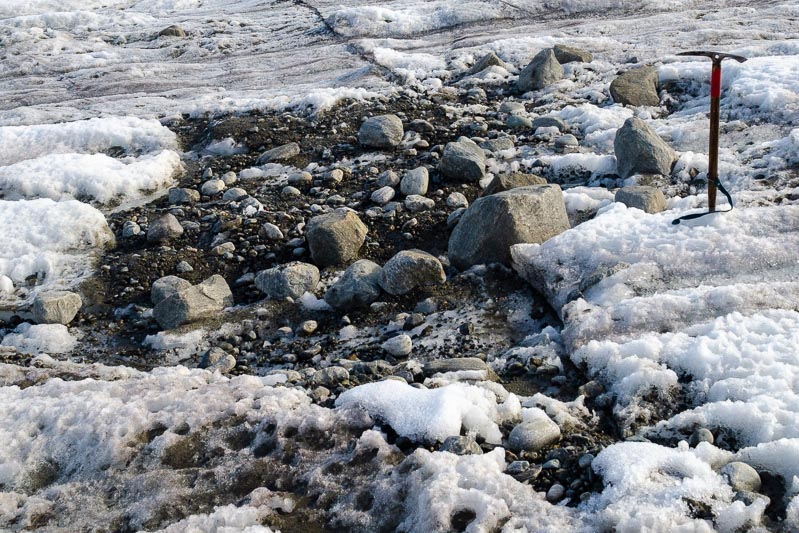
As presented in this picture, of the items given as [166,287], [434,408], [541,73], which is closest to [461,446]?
[434,408]

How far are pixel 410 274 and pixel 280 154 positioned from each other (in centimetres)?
295

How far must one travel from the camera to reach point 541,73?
29.3 ft

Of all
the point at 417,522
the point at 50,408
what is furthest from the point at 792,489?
the point at 50,408

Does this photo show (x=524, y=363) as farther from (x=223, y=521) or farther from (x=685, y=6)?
(x=685, y=6)

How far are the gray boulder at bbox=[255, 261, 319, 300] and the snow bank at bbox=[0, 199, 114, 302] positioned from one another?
5.19ft

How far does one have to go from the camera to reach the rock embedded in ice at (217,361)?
479 centimetres

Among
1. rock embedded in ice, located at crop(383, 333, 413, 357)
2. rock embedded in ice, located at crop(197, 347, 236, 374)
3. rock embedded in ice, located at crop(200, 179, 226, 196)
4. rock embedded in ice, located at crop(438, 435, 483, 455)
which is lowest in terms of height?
Result: rock embedded in ice, located at crop(197, 347, 236, 374)

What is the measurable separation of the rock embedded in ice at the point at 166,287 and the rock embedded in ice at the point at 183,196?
1.50 meters

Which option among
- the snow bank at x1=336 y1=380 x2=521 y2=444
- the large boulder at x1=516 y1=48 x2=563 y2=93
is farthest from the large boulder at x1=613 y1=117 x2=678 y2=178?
the snow bank at x1=336 y1=380 x2=521 y2=444

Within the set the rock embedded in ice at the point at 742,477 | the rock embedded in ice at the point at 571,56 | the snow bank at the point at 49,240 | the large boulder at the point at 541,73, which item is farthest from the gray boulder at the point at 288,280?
the rock embedded in ice at the point at 571,56

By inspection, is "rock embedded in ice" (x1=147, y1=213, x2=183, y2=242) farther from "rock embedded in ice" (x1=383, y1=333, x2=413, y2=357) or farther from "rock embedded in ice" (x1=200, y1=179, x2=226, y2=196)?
"rock embedded in ice" (x1=383, y1=333, x2=413, y2=357)

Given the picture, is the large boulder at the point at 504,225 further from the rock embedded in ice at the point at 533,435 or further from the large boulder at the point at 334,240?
the rock embedded in ice at the point at 533,435

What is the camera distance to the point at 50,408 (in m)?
3.79

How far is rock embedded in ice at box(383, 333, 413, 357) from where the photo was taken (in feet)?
15.3
